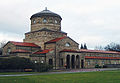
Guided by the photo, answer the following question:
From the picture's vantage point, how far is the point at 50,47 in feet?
182

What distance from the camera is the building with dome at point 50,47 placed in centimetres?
5266

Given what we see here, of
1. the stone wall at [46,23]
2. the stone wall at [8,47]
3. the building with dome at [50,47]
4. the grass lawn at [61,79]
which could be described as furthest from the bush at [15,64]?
the stone wall at [46,23]

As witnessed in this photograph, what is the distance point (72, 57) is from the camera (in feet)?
186

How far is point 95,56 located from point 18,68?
37514 mm

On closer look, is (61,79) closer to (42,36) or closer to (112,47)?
(42,36)

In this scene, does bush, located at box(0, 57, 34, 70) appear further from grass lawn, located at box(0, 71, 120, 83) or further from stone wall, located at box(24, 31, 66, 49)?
stone wall, located at box(24, 31, 66, 49)

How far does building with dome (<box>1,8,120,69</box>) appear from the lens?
52.7m

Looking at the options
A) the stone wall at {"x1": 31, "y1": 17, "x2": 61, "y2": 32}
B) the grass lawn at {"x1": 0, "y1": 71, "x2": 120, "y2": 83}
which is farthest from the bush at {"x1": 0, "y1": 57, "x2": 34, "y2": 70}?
the stone wall at {"x1": 31, "y1": 17, "x2": 61, "y2": 32}

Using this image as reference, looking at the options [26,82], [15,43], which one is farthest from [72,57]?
[26,82]

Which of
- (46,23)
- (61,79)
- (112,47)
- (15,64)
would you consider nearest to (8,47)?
(46,23)

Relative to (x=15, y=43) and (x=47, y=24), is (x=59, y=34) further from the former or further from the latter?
(x=15, y=43)

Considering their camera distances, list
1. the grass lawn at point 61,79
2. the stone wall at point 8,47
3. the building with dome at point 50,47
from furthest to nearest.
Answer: the stone wall at point 8,47
the building with dome at point 50,47
the grass lawn at point 61,79

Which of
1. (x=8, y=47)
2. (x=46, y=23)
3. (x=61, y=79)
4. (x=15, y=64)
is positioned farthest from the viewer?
(x=46, y=23)

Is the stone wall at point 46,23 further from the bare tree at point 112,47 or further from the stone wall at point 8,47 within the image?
the bare tree at point 112,47
